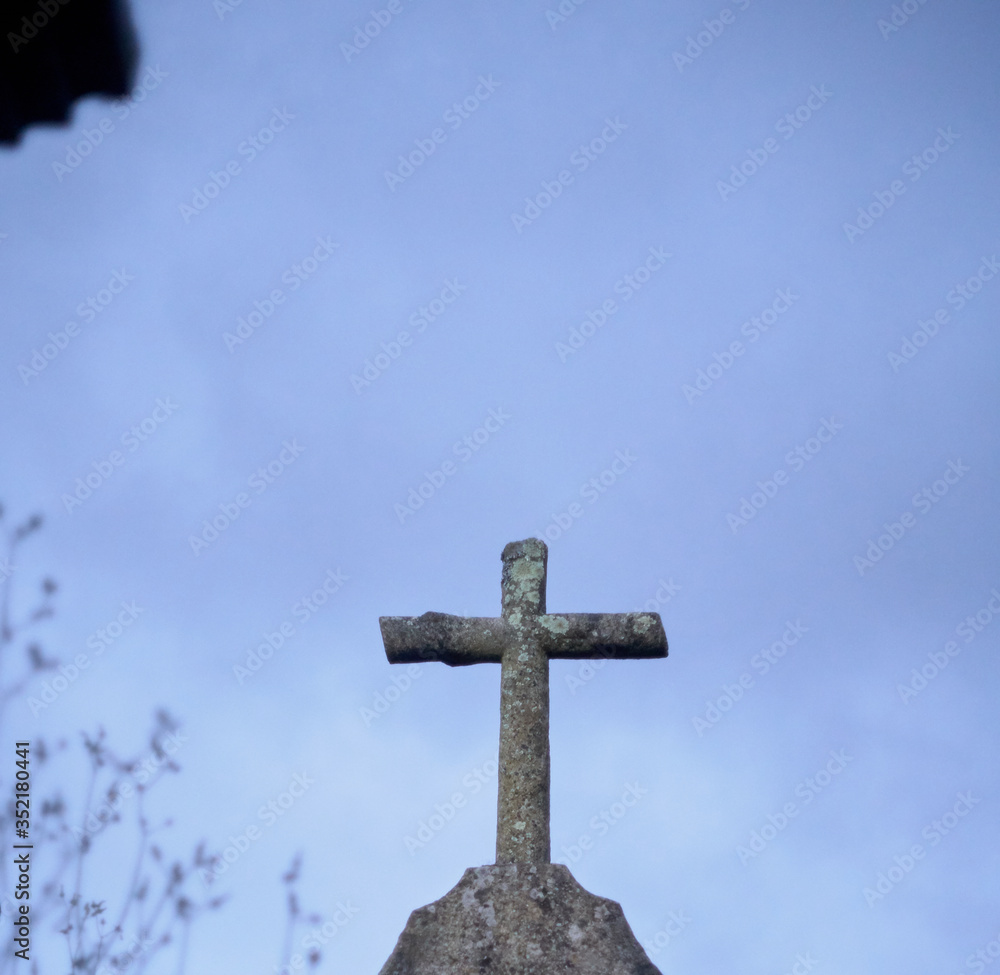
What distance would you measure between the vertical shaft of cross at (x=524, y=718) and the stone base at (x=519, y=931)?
178 millimetres

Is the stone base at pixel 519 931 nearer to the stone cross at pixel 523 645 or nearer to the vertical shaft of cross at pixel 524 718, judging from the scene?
the vertical shaft of cross at pixel 524 718

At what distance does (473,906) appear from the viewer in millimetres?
3012

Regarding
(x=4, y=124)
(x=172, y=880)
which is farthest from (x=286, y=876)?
(x=4, y=124)

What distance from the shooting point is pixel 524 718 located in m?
3.56

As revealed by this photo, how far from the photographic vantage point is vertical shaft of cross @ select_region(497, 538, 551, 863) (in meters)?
3.41

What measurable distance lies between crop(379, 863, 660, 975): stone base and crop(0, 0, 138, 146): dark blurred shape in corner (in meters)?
2.55

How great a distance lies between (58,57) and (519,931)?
2.83 m

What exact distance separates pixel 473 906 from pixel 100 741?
3.26 metres

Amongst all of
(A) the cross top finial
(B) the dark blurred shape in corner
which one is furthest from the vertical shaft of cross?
(B) the dark blurred shape in corner

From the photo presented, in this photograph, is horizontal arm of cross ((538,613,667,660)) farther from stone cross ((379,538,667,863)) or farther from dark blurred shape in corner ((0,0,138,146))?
dark blurred shape in corner ((0,0,138,146))

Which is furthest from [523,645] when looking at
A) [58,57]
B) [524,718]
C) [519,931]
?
[58,57]

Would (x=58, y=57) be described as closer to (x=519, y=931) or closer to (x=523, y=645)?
(x=523, y=645)

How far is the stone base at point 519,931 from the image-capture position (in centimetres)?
288

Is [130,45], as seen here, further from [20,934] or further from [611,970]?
[20,934]
